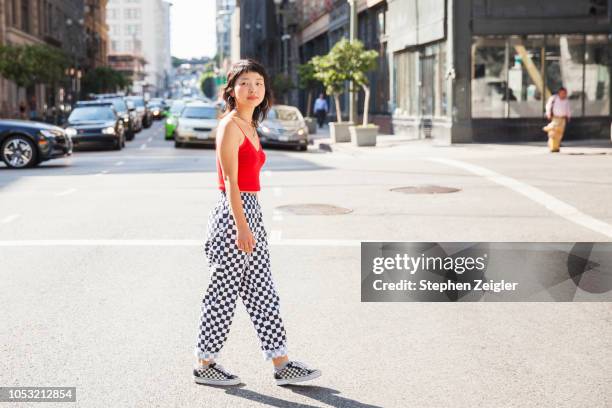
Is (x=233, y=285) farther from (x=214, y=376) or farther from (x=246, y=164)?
(x=246, y=164)

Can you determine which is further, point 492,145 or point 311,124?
point 311,124

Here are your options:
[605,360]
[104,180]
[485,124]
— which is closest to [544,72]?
[485,124]

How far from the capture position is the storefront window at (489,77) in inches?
1288

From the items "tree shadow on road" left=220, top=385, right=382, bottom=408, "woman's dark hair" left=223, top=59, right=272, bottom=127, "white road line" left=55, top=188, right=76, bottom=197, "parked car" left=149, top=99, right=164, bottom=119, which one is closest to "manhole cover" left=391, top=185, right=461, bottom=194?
"white road line" left=55, top=188, right=76, bottom=197

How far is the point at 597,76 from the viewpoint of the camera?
109 ft

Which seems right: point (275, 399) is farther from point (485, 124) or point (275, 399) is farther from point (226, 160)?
point (485, 124)

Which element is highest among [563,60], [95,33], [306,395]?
[95,33]

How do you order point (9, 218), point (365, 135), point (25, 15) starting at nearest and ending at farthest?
1. point (9, 218)
2. point (365, 135)
3. point (25, 15)

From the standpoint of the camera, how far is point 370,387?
17.4 ft

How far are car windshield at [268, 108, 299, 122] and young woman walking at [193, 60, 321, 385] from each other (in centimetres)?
2794

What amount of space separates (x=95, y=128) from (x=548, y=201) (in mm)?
20050

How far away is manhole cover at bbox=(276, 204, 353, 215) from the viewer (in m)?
13.5

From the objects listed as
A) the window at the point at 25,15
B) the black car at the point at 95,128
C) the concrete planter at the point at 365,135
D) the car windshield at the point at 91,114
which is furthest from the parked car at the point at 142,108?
the concrete planter at the point at 365,135

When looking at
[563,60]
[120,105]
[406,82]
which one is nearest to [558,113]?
[563,60]
